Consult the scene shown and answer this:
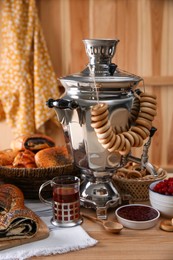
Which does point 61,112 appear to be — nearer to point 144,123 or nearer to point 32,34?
point 144,123

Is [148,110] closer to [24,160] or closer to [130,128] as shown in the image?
[130,128]

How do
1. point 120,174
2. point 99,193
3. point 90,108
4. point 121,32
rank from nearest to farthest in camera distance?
point 90,108 → point 99,193 → point 120,174 → point 121,32

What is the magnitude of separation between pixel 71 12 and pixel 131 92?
1877 mm

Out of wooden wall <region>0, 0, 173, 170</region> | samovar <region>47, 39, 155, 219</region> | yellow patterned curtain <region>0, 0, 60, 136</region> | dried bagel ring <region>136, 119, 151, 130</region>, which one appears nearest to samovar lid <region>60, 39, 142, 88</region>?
samovar <region>47, 39, 155, 219</region>

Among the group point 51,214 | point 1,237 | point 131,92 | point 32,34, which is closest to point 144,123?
point 131,92

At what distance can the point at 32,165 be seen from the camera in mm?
1368

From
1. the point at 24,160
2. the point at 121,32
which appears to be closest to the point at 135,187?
the point at 24,160

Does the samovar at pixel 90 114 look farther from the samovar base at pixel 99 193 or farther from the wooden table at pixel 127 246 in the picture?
the wooden table at pixel 127 246

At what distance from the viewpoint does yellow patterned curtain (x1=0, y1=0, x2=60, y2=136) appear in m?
2.84

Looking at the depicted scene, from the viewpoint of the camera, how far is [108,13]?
3.01 meters

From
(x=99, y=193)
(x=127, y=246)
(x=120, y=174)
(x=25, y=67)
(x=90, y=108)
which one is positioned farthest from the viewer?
(x=25, y=67)

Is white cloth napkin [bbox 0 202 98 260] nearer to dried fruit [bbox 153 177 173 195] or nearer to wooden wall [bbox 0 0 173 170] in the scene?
dried fruit [bbox 153 177 173 195]

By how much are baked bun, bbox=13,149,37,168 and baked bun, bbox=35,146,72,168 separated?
21 millimetres

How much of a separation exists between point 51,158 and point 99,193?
0.60 feet
